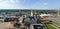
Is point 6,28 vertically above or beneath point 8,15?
beneath

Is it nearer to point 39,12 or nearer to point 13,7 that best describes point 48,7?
point 39,12

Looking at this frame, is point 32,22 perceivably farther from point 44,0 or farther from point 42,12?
point 44,0

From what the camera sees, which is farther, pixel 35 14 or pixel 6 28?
pixel 35 14

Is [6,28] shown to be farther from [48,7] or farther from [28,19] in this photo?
[48,7]

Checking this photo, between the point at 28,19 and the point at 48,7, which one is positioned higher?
the point at 48,7

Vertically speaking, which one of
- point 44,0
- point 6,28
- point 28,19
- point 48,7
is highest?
point 44,0

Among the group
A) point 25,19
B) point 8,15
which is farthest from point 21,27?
point 8,15

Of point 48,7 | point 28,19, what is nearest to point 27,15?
point 28,19
